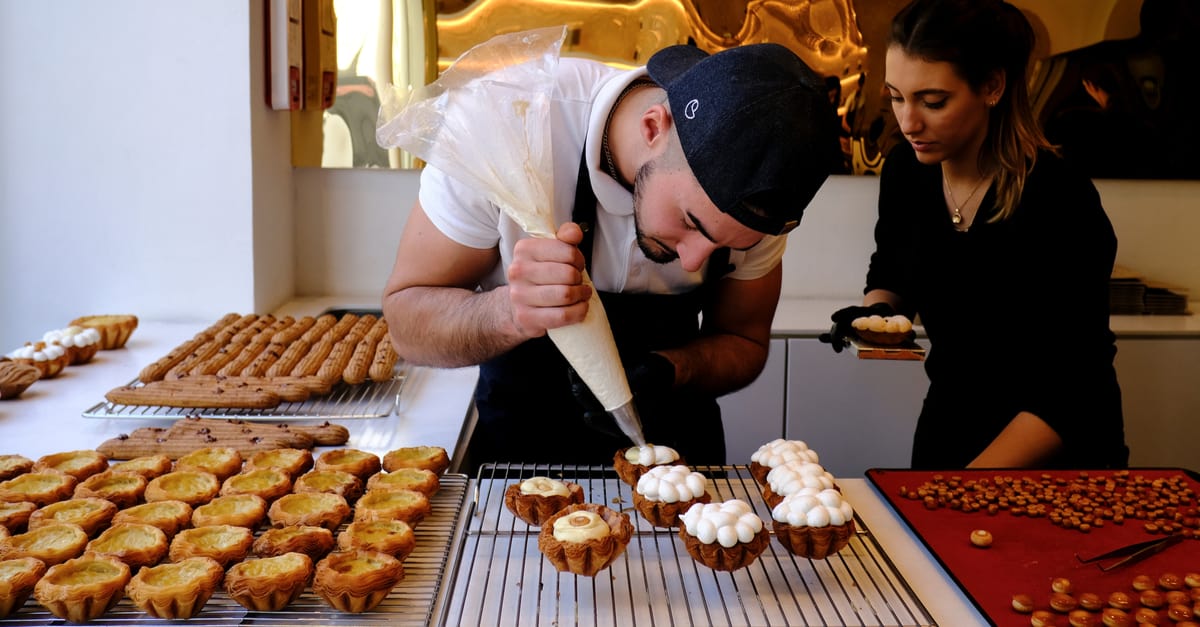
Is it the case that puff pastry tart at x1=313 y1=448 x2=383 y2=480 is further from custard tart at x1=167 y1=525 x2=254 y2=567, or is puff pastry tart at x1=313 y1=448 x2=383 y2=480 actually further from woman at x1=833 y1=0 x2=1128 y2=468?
woman at x1=833 y1=0 x2=1128 y2=468

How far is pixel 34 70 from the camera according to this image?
3.63 meters

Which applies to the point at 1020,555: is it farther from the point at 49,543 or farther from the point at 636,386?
the point at 49,543

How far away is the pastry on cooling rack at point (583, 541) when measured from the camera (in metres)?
1.61

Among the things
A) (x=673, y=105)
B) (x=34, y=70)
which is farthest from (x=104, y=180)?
(x=673, y=105)

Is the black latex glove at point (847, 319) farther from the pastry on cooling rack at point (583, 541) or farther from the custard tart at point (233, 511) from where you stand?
the custard tart at point (233, 511)

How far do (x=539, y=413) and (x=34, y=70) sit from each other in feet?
8.26

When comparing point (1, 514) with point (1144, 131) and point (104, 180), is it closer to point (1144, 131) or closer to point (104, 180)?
point (104, 180)

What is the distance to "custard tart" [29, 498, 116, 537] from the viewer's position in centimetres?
182

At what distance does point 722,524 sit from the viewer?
1650mm

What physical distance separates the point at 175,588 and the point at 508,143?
0.97 meters

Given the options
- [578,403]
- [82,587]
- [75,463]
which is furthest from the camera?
[578,403]

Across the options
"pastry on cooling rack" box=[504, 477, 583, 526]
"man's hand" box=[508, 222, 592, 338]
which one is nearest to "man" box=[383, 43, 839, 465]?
"man's hand" box=[508, 222, 592, 338]

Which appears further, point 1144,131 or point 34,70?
point 1144,131

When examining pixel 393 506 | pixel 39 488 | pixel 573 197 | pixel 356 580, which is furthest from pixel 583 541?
pixel 39 488
